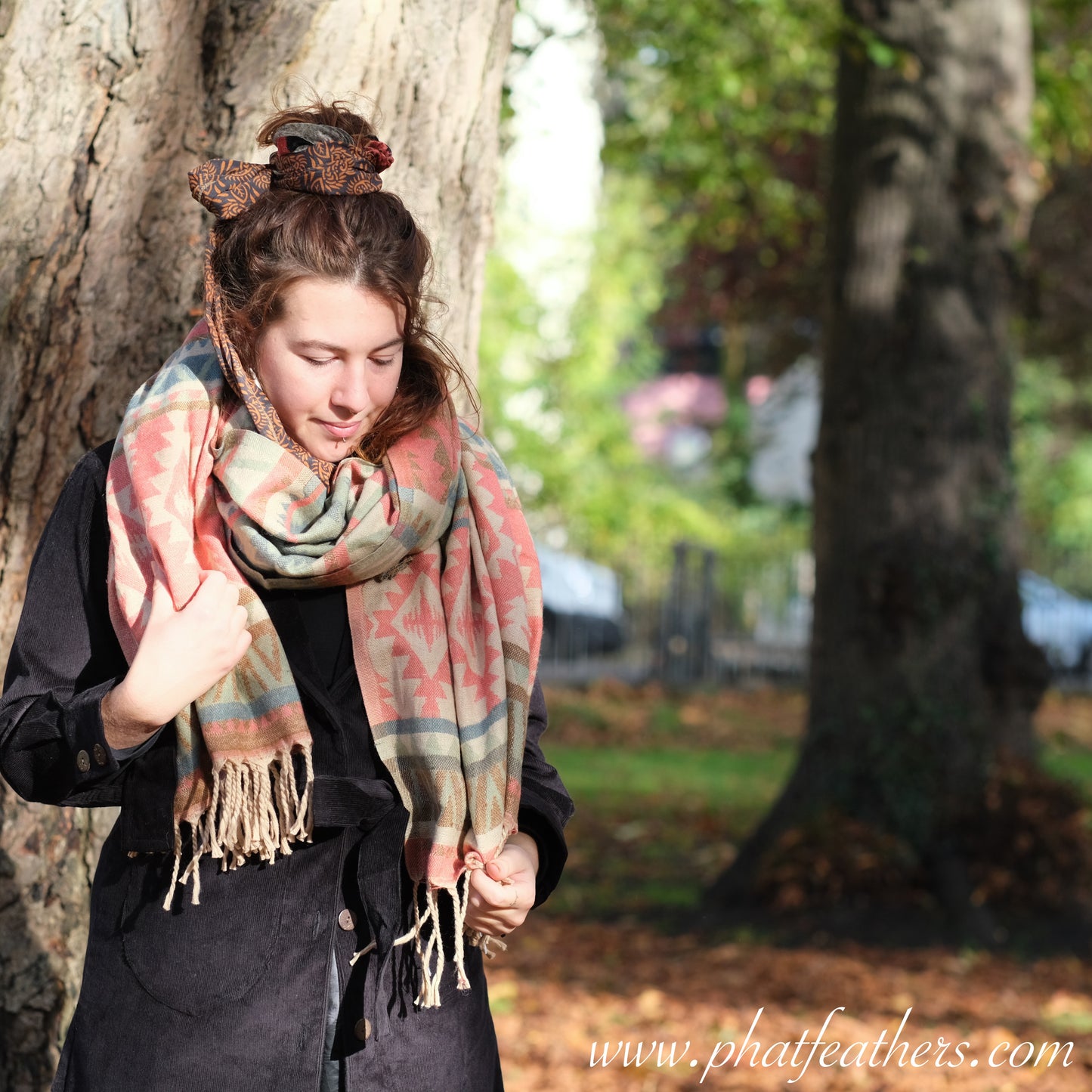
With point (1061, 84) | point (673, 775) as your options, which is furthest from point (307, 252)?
point (673, 775)

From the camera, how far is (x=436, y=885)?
1.92 metres

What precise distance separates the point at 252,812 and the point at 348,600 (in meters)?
0.34

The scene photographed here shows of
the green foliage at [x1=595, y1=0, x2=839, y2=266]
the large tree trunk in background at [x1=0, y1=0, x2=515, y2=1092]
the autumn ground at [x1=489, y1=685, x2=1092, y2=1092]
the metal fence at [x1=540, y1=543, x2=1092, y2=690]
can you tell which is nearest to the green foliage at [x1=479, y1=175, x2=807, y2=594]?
the metal fence at [x1=540, y1=543, x2=1092, y2=690]

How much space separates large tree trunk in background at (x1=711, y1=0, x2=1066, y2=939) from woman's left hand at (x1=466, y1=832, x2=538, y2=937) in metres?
4.13

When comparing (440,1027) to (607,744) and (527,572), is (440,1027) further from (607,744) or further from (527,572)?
(607,744)

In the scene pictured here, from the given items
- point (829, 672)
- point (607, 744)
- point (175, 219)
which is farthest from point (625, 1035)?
point (607, 744)

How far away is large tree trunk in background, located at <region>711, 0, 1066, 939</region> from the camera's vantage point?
589 centimetres

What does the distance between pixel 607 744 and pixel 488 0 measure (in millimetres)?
9990

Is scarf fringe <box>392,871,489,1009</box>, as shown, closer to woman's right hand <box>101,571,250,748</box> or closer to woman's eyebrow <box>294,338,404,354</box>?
woman's right hand <box>101,571,250,748</box>

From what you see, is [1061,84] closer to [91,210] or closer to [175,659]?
[91,210]

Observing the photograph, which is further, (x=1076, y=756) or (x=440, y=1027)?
(x=1076, y=756)

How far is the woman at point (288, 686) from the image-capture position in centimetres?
185

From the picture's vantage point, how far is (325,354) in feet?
6.19

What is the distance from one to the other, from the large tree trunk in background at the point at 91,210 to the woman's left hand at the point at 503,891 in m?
1.17
